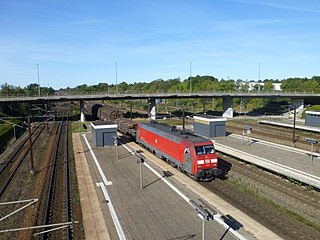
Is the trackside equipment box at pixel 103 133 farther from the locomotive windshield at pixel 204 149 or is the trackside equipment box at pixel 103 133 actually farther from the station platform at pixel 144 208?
the locomotive windshield at pixel 204 149

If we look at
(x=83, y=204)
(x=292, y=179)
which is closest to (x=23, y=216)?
(x=83, y=204)

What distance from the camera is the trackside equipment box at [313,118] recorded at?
56594 millimetres

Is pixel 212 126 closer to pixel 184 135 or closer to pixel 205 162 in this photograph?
pixel 184 135

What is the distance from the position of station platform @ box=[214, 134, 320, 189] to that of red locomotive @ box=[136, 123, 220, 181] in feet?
25.2

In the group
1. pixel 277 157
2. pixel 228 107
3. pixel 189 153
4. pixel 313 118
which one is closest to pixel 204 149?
pixel 189 153

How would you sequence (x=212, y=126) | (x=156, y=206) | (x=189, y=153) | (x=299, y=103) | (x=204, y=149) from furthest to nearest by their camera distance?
(x=299, y=103), (x=212, y=126), (x=189, y=153), (x=204, y=149), (x=156, y=206)

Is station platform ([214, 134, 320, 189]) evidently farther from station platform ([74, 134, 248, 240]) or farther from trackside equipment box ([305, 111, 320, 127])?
trackside equipment box ([305, 111, 320, 127])

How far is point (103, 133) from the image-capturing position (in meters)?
38.0

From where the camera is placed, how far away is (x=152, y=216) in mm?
17578

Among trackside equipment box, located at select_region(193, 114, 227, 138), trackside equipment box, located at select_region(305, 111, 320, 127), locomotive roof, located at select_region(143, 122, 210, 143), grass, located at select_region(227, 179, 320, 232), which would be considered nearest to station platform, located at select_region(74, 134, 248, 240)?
locomotive roof, located at select_region(143, 122, 210, 143)

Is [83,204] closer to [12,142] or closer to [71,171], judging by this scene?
[71,171]

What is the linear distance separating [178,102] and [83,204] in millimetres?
118186

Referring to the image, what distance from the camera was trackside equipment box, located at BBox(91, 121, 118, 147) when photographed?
37594 mm

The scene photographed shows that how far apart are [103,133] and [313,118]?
43.5 meters
